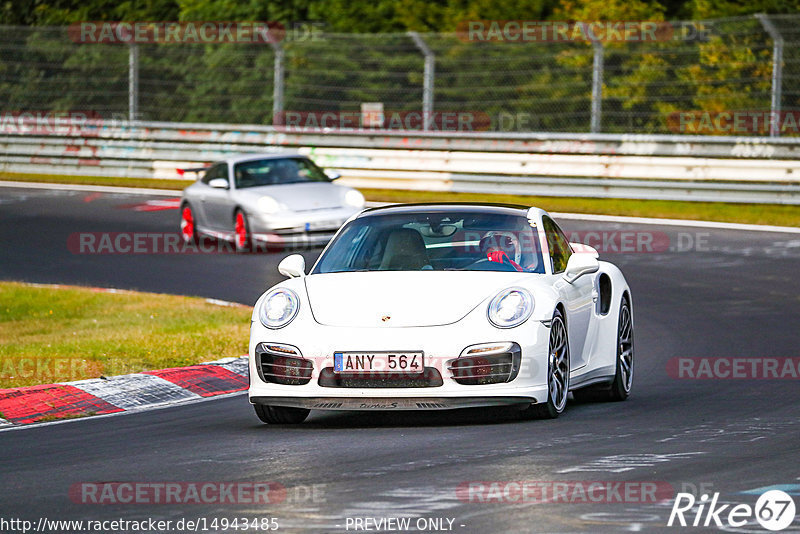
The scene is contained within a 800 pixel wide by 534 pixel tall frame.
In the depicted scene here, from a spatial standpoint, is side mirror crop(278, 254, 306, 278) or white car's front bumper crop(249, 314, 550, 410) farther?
side mirror crop(278, 254, 306, 278)

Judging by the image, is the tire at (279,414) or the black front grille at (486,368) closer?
the black front grille at (486,368)

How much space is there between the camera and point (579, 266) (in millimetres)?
8930

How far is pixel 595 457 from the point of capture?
711 cm

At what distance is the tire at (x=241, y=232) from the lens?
1947 cm

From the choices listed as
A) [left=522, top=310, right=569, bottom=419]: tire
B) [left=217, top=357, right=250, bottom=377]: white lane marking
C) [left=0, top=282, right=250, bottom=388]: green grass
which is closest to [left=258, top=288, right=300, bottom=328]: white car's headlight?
[left=522, top=310, right=569, bottom=419]: tire

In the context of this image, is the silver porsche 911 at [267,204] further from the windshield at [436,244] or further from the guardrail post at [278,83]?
the windshield at [436,244]

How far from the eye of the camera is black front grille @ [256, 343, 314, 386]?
820cm

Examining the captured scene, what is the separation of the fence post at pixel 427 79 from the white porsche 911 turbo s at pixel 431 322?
15.6m

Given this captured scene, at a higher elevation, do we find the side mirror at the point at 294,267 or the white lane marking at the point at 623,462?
the side mirror at the point at 294,267

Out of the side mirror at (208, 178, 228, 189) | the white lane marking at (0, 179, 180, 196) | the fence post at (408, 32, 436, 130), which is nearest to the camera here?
the side mirror at (208, 178, 228, 189)

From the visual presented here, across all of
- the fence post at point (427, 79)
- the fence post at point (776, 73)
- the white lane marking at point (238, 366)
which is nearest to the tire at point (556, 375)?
the white lane marking at point (238, 366)

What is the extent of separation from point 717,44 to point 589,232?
4.80 metres

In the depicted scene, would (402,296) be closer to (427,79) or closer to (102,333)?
(102,333)

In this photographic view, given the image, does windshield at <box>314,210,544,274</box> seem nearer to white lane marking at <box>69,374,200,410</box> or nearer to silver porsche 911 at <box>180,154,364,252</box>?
white lane marking at <box>69,374,200,410</box>
